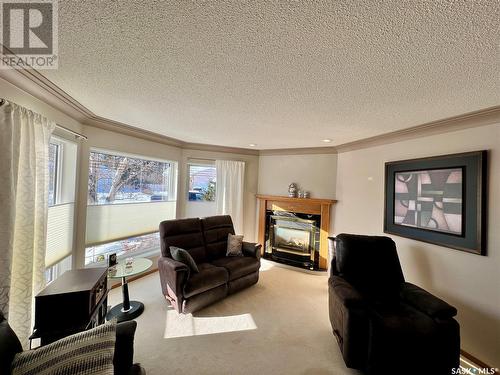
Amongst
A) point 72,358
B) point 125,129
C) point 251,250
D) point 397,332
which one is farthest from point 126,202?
point 397,332

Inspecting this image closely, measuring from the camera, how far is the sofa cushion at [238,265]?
2.89m

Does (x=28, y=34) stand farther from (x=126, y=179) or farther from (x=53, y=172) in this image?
(x=126, y=179)

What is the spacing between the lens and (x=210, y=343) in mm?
2053

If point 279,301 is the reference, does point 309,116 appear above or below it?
above

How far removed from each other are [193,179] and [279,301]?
2759 millimetres

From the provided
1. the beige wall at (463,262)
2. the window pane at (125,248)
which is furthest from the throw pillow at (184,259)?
the beige wall at (463,262)

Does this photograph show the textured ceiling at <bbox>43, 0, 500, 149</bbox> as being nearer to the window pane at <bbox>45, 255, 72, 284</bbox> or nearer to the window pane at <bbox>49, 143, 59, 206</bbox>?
the window pane at <bbox>49, 143, 59, 206</bbox>

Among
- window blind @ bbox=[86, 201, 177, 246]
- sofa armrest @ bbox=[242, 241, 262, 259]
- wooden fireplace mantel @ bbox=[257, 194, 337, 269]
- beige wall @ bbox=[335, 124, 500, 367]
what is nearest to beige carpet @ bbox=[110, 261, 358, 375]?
sofa armrest @ bbox=[242, 241, 262, 259]

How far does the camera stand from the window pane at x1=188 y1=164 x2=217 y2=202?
4.31 meters

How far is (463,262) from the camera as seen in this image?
2068 mm

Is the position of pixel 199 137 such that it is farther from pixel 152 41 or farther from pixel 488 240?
pixel 488 240

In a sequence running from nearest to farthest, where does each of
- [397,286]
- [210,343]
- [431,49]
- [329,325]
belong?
[431,49] → [210,343] → [397,286] → [329,325]

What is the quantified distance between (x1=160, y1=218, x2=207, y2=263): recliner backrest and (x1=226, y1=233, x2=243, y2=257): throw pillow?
40 centimetres

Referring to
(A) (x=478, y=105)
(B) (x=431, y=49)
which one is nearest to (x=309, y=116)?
(B) (x=431, y=49)
